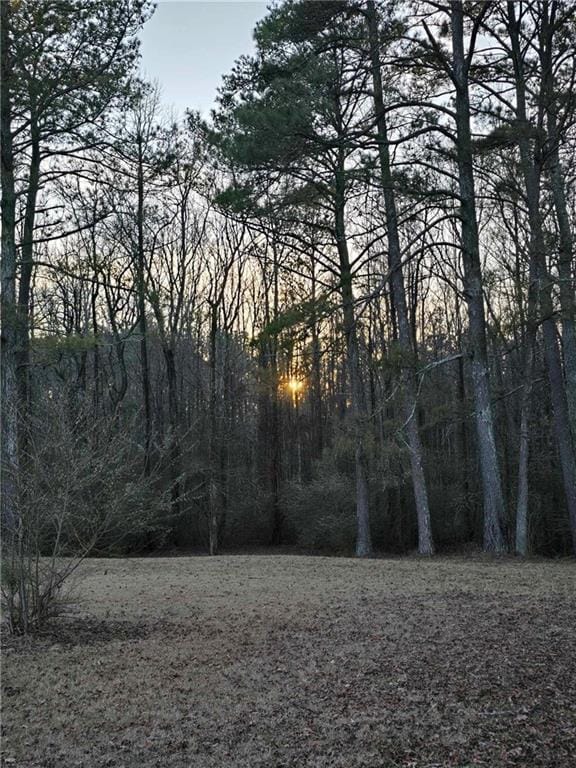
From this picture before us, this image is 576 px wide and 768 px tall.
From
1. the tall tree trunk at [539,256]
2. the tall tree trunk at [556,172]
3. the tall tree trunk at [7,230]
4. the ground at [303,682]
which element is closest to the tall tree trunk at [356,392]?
the tall tree trunk at [539,256]

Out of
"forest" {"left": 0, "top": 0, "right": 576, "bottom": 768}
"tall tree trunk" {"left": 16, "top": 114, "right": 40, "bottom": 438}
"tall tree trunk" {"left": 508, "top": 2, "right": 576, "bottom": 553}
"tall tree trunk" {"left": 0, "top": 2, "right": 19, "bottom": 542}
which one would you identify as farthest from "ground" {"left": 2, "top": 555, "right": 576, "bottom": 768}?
"tall tree trunk" {"left": 508, "top": 2, "right": 576, "bottom": 553}

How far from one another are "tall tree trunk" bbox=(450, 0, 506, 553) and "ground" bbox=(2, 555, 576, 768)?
14.0 feet

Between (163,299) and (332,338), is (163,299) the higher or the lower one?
the higher one

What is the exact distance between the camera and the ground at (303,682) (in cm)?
398

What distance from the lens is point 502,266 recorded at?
1747cm

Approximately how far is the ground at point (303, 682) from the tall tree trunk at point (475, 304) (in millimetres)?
4257

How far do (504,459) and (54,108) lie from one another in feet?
49.2

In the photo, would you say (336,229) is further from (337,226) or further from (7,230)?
(7,230)

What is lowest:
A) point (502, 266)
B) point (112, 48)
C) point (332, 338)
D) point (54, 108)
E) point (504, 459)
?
point (504, 459)

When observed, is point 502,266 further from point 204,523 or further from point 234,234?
point 204,523

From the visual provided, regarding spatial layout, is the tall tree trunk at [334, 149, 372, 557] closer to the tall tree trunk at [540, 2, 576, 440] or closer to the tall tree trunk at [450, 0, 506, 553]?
the tall tree trunk at [450, 0, 506, 553]

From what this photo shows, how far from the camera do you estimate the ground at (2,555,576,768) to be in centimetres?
398

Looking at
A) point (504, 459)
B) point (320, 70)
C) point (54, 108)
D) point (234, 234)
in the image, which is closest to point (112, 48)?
point (54, 108)

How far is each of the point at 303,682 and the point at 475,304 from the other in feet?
30.5
